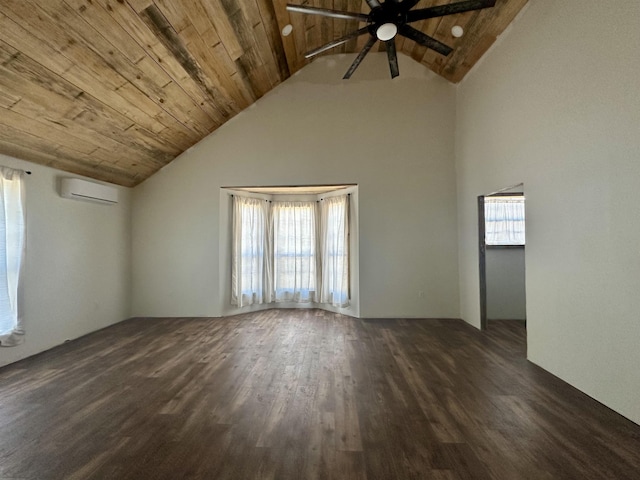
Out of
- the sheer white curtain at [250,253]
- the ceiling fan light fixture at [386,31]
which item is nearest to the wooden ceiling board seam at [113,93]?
the sheer white curtain at [250,253]

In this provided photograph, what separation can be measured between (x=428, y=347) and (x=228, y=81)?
4247 mm

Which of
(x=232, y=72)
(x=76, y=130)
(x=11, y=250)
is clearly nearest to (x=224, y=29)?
(x=232, y=72)

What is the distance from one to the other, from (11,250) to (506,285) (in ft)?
21.4

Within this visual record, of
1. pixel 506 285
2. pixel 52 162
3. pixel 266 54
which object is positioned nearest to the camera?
pixel 52 162

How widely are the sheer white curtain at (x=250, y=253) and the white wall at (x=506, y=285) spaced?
3805 millimetres

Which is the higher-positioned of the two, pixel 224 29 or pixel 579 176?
pixel 224 29

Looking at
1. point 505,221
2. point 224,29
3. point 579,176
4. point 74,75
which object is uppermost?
point 224,29

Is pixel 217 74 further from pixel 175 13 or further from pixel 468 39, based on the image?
pixel 468 39

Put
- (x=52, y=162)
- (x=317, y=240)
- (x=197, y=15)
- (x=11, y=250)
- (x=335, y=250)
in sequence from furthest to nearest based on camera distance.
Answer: (x=317, y=240) < (x=335, y=250) < (x=52, y=162) < (x=11, y=250) < (x=197, y=15)

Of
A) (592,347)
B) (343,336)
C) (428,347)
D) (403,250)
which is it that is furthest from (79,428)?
(403,250)

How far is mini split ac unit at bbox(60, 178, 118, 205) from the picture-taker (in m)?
3.96

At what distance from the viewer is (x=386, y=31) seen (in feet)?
8.66

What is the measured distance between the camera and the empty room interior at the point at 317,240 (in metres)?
2.08

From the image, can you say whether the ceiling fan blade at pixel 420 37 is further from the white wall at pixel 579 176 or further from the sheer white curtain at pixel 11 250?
the sheer white curtain at pixel 11 250
